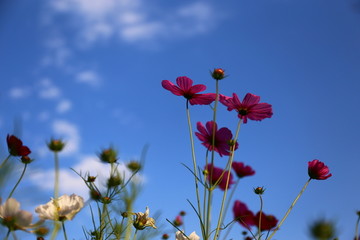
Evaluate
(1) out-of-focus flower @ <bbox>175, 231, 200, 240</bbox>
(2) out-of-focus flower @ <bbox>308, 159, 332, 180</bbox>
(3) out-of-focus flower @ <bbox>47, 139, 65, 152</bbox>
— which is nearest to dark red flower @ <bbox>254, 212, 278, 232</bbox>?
(2) out-of-focus flower @ <bbox>308, 159, 332, 180</bbox>

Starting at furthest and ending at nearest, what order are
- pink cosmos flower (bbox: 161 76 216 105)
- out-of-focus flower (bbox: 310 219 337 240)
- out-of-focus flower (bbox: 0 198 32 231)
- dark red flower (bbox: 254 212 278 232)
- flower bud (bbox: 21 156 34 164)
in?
dark red flower (bbox: 254 212 278 232)
pink cosmos flower (bbox: 161 76 216 105)
flower bud (bbox: 21 156 34 164)
out-of-focus flower (bbox: 0 198 32 231)
out-of-focus flower (bbox: 310 219 337 240)

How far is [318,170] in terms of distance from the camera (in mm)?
1317

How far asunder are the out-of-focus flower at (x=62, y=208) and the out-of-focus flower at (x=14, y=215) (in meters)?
0.09

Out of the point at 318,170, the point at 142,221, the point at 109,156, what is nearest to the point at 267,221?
the point at 318,170

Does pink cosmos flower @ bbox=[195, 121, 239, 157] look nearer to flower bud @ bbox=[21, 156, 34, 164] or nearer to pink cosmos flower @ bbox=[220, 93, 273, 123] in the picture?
pink cosmos flower @ bbox=[220, 93, 273, 123]

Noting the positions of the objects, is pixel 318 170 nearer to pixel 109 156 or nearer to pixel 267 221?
pixel 267 221

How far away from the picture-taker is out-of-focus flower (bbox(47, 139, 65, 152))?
41.0 inches

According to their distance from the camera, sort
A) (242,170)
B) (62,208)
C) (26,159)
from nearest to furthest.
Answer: (62,208)
(26,159)
(242,170)

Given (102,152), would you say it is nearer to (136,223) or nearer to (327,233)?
(136,223)

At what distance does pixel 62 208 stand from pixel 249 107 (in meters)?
0.74

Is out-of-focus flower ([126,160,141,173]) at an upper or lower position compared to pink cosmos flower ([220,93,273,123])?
lower

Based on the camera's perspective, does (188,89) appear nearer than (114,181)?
No

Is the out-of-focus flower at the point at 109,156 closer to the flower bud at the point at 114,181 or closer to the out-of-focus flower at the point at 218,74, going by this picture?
the flower bud at the point at 114,181

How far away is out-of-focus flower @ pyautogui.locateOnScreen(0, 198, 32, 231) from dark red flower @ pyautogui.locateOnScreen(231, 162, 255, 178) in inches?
45.7
